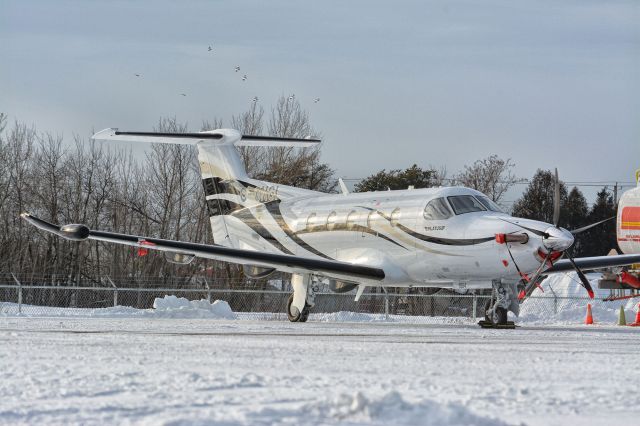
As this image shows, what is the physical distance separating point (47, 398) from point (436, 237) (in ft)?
51.8

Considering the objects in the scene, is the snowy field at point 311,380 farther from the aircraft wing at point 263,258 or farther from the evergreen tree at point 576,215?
the evergreen tree at point 576,215

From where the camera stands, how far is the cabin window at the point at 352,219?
24984mm

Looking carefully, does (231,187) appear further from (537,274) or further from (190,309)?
(537,274)

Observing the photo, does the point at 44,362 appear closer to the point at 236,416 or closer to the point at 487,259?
the point at 236,416

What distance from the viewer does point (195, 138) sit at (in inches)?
1161

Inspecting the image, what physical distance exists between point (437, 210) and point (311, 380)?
1421 cm

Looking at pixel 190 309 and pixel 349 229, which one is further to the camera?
pixel 190 309

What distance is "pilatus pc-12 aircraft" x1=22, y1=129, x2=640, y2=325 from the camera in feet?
70.1

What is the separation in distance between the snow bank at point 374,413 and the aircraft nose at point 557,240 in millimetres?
13825

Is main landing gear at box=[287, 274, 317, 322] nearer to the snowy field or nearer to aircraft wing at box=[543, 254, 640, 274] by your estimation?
aircraft wing at box=[543, 254, 640, 274]

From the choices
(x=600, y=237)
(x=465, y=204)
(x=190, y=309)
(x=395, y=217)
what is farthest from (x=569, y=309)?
(x=600, y=237)

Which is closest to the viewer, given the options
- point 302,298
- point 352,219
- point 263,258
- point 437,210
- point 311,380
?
point 311,380

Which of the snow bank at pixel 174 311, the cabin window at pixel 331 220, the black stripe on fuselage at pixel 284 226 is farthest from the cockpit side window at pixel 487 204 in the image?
the snow bank at pixel 174 311

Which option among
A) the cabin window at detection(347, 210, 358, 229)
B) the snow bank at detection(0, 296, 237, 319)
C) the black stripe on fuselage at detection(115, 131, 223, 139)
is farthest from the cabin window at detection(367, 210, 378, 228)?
the black stripe on fuselage at detection(115, 131, 223, 139)
